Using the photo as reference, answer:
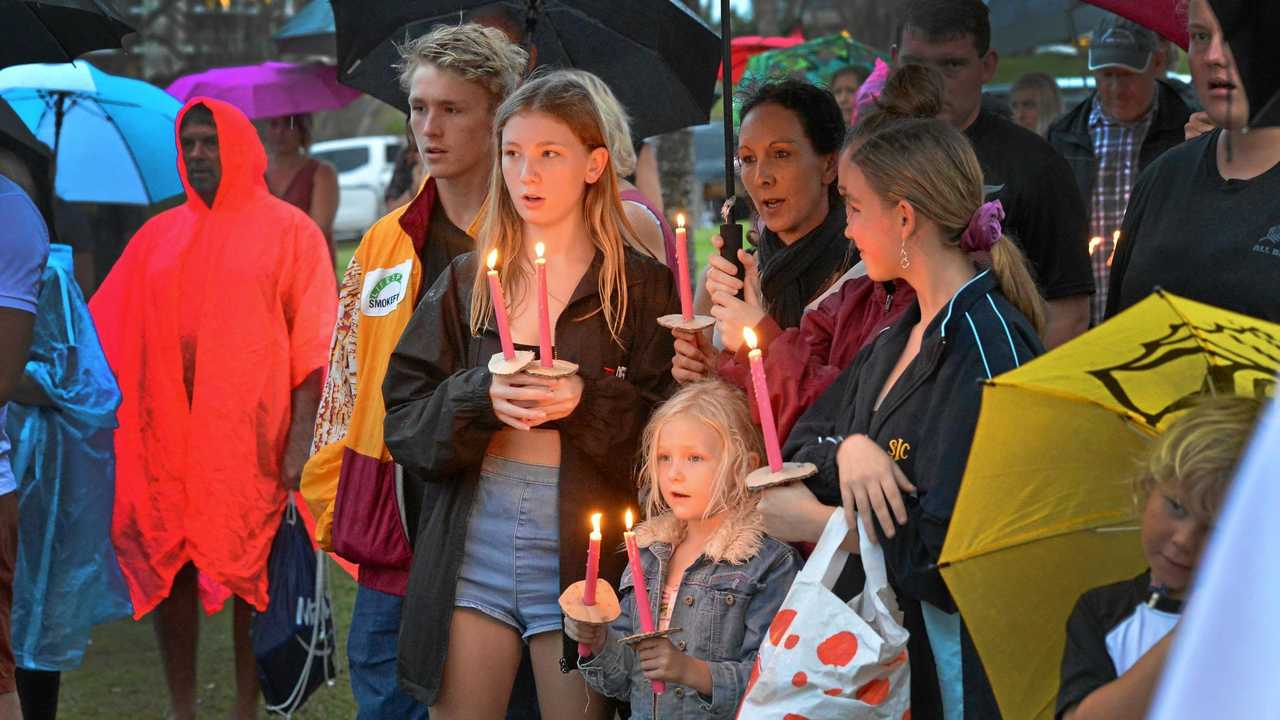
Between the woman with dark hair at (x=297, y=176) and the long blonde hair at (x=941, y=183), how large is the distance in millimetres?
5612

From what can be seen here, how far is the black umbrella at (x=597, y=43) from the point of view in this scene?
190 inches

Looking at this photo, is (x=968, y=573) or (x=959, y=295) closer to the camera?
(x=968, y=573)

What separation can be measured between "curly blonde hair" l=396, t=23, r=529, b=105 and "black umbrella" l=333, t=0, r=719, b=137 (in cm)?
56

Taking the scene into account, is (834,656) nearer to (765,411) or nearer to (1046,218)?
(765,411)

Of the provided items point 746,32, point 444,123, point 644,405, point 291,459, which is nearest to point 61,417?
point 291,459

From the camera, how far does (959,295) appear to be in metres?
2.91

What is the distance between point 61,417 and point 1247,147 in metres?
3.88

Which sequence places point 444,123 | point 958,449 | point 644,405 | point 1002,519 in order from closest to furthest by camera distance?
point 1002,519
point 958,449
point 644,405
point 444,123

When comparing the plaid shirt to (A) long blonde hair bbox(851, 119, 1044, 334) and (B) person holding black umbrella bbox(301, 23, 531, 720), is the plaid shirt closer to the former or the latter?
(B) person holding black umbrella bbox(301, 23, 531, 720)

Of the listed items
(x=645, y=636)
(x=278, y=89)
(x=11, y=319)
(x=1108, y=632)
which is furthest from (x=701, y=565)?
(x=278, y=89)

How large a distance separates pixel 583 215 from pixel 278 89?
5.26m

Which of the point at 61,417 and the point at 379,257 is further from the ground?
the point at 379,257

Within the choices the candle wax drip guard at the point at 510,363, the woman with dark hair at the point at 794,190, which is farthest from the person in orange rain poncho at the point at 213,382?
the candle wax drip guard at the point at 510,363

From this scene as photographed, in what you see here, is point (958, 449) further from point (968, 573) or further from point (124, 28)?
point (124, 28)
